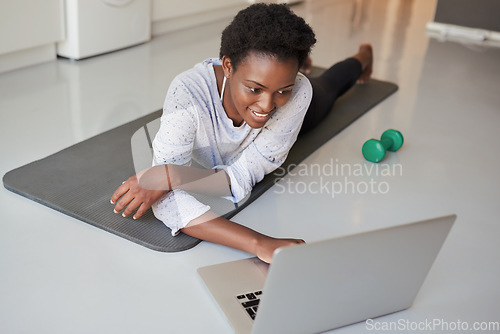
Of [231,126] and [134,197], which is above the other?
[231,126]

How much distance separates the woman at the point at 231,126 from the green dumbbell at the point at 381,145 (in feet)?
1.34

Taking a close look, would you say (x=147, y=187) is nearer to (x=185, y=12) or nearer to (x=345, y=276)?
(x=345, y=276)

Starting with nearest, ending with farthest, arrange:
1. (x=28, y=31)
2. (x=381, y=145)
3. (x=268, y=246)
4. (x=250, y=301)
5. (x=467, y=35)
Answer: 1. (x=250, y=301)
2. (x=268, y=246)
3. (x=381, y=145)
4. (x=28, y=31)
5. (x=467, y=35)

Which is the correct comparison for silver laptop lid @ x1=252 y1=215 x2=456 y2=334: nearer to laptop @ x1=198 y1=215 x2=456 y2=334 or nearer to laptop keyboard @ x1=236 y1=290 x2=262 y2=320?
laptop @ x1=198 y1=215 x2=456 y2=334

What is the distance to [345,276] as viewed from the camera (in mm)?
1029

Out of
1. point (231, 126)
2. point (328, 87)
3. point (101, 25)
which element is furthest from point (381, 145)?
point (101, 25)

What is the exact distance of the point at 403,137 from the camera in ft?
6.98

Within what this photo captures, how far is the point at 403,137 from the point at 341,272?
1231 millimetres

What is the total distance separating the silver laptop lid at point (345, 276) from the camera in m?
0.94

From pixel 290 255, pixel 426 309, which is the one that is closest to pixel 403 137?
pixel 426 309

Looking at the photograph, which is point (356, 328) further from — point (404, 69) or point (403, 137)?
point (404, 69)

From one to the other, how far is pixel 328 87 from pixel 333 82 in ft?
0.19

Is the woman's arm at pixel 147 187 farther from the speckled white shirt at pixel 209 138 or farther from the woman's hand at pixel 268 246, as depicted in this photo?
the woman's hand at pixel 268 246

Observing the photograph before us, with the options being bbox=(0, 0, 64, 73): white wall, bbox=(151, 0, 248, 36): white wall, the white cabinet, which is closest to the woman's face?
bbox=(0, 0, 64, 73): white wall
